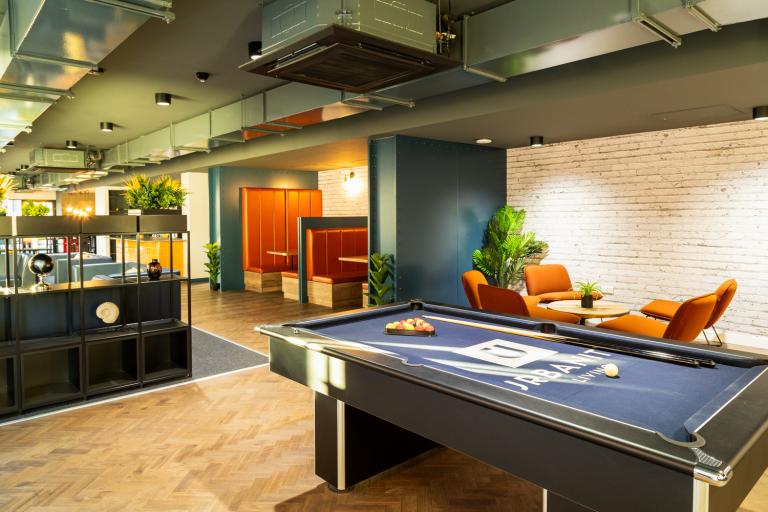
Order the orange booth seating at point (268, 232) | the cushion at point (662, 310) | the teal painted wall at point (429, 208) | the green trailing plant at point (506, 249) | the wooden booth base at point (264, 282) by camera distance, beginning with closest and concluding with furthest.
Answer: the cushion at point (662, 310)
the teal painted wall at point (429, 208)
the green trailing plant at point (506, 249)
the wooden booth base at point (264, 282)
the orange booth seating at point (268, 232)

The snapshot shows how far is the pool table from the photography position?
1.42 m

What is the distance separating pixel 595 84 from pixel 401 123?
96.3 inches

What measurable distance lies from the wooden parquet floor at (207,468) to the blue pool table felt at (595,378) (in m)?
0.83

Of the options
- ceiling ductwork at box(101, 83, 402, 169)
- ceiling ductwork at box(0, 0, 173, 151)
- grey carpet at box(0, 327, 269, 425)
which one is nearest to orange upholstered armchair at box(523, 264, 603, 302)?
ceiling ductwork at box(101, 83, 402, 169)

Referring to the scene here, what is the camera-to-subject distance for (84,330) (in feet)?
14.0

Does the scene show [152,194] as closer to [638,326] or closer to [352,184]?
[638,326]

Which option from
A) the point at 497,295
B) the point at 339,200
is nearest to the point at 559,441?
the point at 497,295

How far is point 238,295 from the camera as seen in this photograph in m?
9.91

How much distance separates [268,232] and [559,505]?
31.3 ft

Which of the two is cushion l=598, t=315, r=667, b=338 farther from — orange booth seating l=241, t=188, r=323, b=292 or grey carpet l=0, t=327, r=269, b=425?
orange booth seating l=241, t=188, r=323, b=292

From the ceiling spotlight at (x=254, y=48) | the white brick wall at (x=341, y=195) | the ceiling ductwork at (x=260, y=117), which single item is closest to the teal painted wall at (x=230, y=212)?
the ceiling ductwork at (x=260, y=117)

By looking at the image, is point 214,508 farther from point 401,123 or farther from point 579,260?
point 579,260

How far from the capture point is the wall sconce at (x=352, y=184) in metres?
11.1

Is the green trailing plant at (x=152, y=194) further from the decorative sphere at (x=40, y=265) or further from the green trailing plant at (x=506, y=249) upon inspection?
the green trailing plant at (x=506, y=249)
